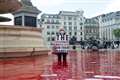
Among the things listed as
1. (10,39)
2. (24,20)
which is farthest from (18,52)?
(24,20)

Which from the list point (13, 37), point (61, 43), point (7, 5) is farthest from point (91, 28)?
point (7, 5)

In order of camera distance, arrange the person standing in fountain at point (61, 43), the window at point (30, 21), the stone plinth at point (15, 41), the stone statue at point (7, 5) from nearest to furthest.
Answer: the stone statue at point (7, 5) < the person standing in fountain at point (61, 43) < the stone plinth at point (15, 41) < the window at point (30, 21)

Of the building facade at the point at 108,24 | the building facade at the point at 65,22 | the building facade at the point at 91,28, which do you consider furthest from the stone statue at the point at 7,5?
the building facade at the point at 91,28

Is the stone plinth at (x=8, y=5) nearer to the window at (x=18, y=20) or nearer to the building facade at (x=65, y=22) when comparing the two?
the window at (x=18, y=20)

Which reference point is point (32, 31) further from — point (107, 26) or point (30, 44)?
point (107, 26)

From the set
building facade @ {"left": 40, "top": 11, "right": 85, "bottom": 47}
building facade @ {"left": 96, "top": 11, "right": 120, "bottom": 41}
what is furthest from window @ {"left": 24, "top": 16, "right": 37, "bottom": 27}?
building facade @ {"left": 96, "top": 11, "right": 120, "bottom": 41}

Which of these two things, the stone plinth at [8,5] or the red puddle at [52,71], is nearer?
the red puddle at [52,71]

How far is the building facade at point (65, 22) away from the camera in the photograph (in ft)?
303

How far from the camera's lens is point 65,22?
9938 centimetres

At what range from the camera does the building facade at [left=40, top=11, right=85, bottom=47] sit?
9244 centimetres

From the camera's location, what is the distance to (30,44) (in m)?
13.0

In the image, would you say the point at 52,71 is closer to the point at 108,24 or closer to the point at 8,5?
the point at 8,5

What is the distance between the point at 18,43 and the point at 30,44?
57.4 inches

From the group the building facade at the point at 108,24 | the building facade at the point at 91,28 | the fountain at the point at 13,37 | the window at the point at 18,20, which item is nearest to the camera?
the fountain at the point at 13,37
